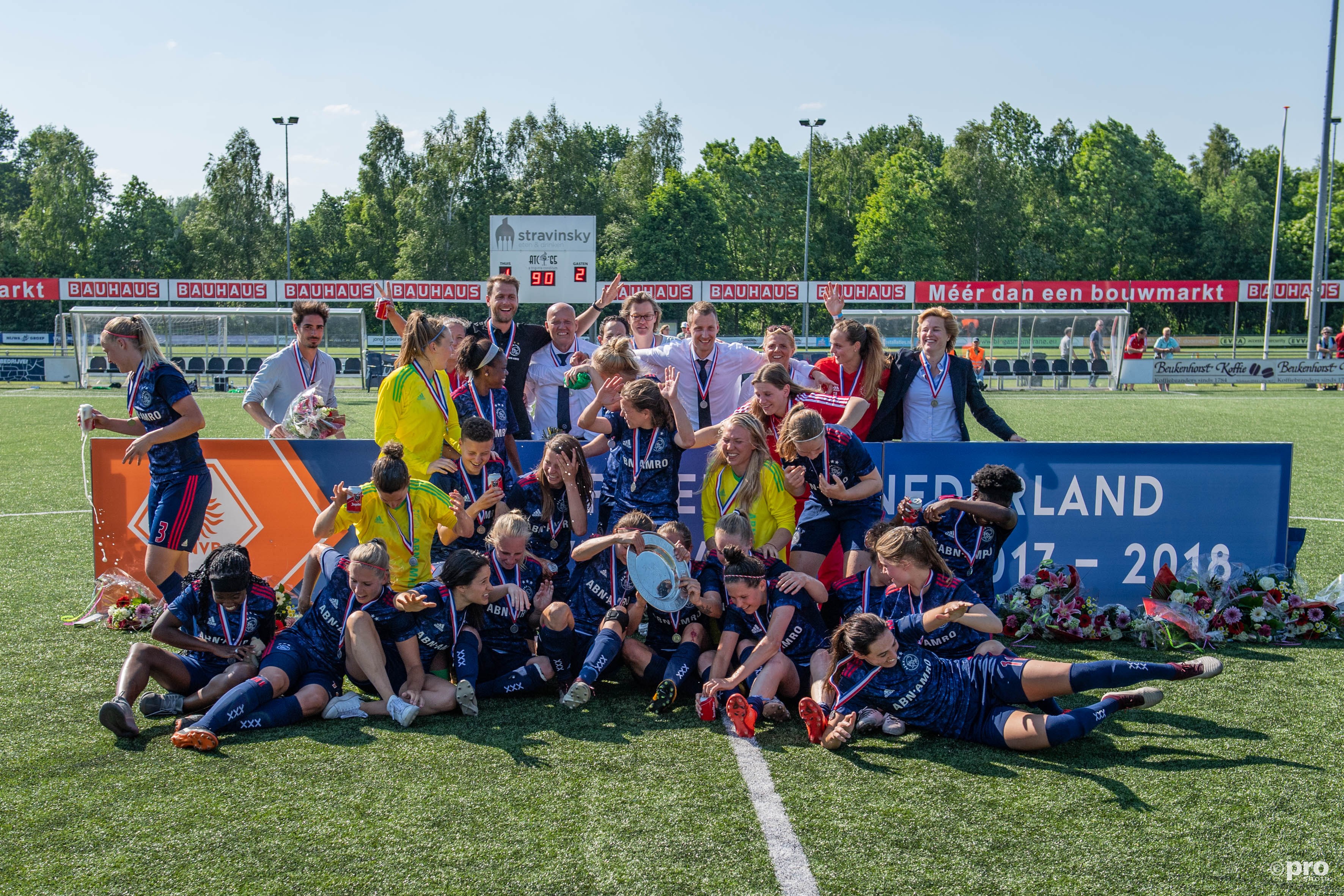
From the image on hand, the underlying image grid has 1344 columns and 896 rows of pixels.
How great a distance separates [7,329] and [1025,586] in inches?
2148

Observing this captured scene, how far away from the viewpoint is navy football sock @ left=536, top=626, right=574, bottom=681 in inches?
201

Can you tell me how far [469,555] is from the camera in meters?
→ 4.98

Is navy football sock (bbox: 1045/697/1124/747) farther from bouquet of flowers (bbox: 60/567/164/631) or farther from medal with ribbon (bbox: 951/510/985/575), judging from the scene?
bouquet of flowers (bbox: 60/567/164/631)

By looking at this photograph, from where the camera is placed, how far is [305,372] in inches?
274

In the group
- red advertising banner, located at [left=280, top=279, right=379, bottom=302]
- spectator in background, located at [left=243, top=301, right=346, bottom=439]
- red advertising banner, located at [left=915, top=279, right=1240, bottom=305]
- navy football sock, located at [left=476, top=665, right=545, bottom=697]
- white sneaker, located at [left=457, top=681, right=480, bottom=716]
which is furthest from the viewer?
red advertising banner, located at [left=915, top=279, right=1240, bottom=305]

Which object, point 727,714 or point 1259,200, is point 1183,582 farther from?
point 1259,200

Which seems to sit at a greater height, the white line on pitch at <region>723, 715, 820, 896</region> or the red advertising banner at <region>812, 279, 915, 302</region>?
the red advertising banner at <region>812, 279, 915, 302</region>

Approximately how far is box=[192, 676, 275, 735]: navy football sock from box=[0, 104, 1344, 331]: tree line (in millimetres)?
49608

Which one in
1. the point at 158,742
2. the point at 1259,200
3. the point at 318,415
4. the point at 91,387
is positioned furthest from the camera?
the point at 1259,200

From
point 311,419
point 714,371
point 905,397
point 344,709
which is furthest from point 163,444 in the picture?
point 905,397

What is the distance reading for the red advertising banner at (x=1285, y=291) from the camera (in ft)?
120

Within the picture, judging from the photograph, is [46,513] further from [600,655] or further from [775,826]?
[775,826]

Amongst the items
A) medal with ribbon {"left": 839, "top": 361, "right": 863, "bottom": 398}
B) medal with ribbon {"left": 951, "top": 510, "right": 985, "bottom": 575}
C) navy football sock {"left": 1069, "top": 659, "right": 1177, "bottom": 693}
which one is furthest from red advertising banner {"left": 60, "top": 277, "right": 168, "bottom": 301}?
navy football sock {"left": 1069, "top": 659, "right": 1177, "bottom": 693}

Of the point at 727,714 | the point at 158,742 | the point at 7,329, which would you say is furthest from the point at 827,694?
the point at 7,329
